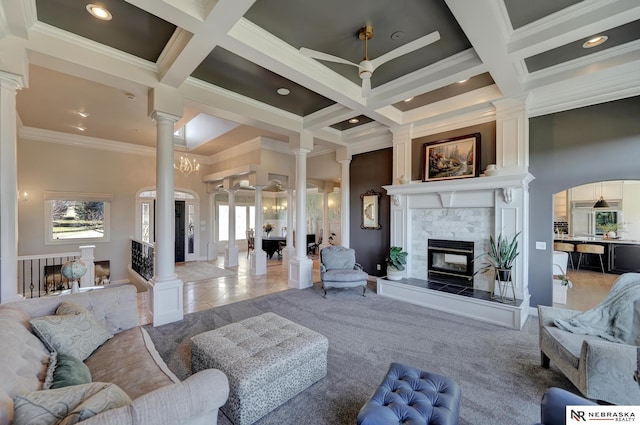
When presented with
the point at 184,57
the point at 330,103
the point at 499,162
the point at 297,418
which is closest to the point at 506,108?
the point at 499,162

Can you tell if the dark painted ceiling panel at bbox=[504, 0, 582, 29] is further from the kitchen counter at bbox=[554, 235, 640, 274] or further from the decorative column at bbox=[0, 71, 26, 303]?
the kitchen counter at bbox=[554, 235, 640, 274]

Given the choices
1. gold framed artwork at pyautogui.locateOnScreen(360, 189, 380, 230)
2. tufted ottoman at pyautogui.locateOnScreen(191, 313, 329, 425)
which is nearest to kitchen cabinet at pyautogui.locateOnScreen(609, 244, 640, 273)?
gold framed artwork at pyautogui.locateOnScreen(360, 189, 380, 230)

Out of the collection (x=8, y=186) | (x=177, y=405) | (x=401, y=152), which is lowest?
(x=177, y=405)

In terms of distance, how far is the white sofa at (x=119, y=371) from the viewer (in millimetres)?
1095

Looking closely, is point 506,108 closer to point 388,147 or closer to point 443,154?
point 443,154

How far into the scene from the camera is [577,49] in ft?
10.6

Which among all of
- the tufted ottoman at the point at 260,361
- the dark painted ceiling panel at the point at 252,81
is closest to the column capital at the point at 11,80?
the dark painted ceiling panel at the point at 252,81

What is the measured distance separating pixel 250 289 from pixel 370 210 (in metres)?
3.27

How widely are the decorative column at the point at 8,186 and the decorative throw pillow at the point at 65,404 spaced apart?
8.50ft

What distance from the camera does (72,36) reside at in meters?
2.98

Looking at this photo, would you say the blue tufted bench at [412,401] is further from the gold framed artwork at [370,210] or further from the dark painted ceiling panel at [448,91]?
the gold framed artwork at [370,210]

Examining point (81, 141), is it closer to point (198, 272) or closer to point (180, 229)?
point (180, 229)

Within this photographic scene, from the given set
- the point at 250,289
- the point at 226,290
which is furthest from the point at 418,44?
the point at 226,290

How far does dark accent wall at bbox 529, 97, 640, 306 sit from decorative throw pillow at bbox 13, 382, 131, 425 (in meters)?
5.23
